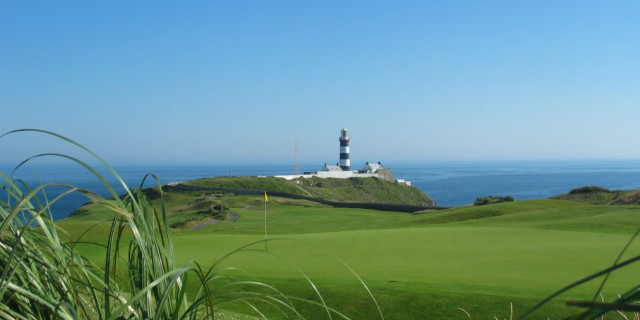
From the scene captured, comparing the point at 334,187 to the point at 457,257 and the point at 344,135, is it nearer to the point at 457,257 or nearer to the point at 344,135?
the point at 344,135

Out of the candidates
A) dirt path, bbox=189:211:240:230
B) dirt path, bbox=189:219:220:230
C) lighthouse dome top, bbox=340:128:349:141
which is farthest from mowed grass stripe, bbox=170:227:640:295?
lighthouse dome top, bbox=340:128:349:141

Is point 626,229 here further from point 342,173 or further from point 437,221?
point 342,173

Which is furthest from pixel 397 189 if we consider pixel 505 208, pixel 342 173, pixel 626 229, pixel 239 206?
pixel 626 229

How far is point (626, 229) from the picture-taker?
1577cm

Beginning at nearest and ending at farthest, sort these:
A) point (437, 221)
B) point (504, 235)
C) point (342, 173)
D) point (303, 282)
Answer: point (303, 282) < point (504, 235) < point (437, 221) < point (342, 173)

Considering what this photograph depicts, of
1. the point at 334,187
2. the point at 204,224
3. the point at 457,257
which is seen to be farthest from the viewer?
the point at 334,187

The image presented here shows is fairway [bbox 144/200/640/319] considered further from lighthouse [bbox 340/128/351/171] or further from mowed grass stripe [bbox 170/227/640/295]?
lighthouse [bbox 340/128/351/171]

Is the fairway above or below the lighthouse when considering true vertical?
below

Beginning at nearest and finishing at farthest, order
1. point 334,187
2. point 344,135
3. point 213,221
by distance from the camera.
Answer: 1. point 213,221
2. point 334,187
3. point 344,135

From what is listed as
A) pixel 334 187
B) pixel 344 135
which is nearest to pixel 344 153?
pixel 344 135

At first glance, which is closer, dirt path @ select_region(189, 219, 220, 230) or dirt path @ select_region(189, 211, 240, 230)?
dirt path @ select_region(189, 219, 220, 230)

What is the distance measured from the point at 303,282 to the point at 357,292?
1209 mm

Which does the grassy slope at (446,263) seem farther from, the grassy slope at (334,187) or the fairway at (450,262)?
the grassy slope at (334,187)

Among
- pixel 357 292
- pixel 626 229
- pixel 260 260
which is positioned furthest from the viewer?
pixel 626 229
